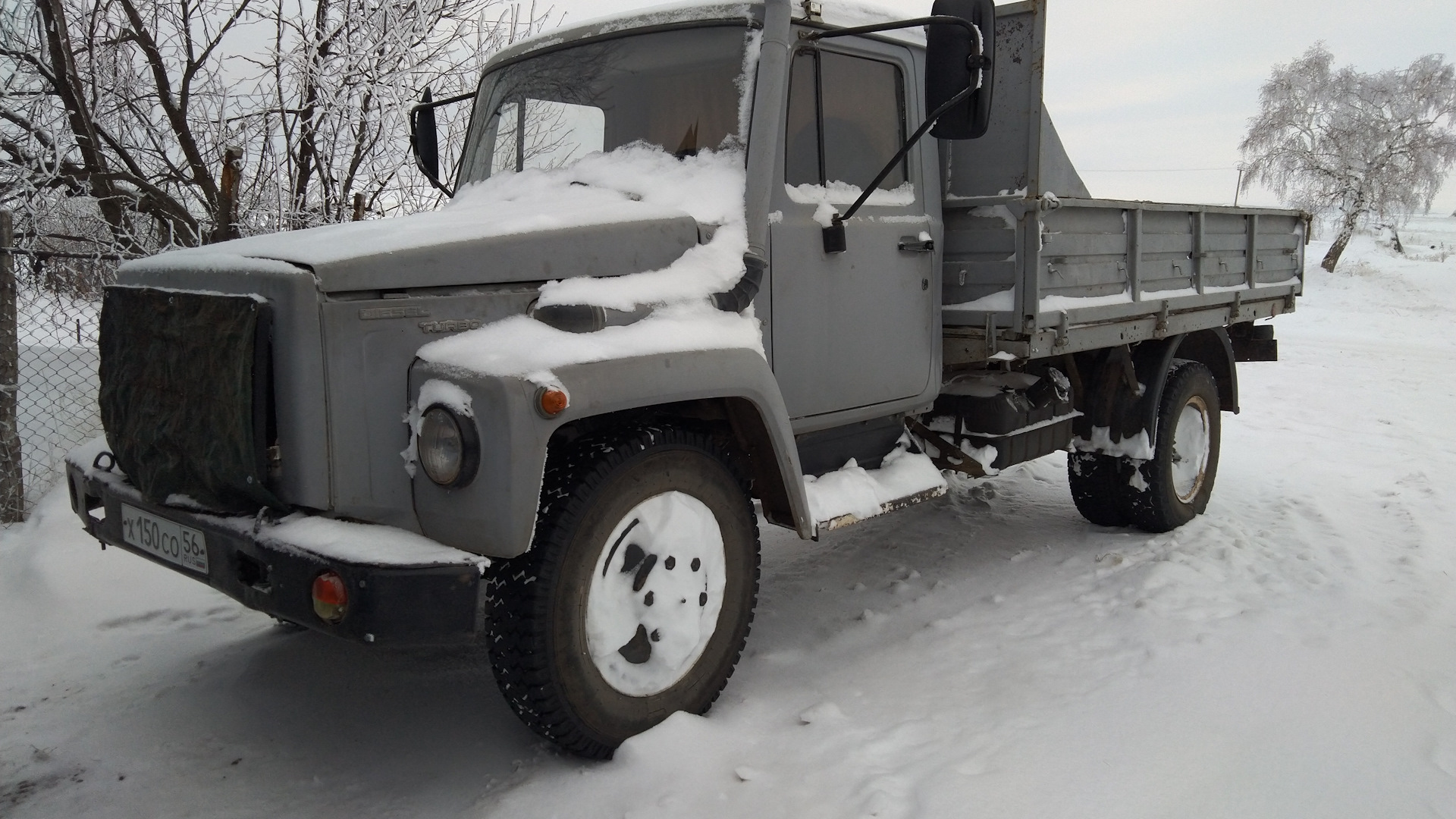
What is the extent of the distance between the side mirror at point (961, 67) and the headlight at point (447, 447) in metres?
1.81

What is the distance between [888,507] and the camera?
3676 millimetres

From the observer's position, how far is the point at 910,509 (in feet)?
18.9

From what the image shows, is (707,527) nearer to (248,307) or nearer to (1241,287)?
(248,307)

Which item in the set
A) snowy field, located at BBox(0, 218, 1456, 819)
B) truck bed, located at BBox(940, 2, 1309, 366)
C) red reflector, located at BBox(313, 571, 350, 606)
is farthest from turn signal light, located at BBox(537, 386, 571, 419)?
truck bed, located at BBox(940, 2, 1309, 366)

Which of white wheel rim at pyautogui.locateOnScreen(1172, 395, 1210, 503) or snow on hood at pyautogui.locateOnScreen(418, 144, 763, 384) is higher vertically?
snow on hood at pyautogui.locateOnScreen(418, 144, 763, 384)

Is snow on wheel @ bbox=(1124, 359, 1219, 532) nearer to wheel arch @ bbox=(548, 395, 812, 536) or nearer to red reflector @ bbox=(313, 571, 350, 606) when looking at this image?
wheel arch @ bbox=(548, 395, 812, 536)

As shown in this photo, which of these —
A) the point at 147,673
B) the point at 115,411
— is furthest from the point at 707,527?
the point at 147,673

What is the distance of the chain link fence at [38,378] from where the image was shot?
15.4ft

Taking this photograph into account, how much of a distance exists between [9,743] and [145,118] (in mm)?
4894

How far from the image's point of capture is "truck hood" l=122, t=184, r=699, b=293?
255cm

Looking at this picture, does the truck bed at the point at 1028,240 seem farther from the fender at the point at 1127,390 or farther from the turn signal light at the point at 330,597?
the turn signal light at the point at 330,597

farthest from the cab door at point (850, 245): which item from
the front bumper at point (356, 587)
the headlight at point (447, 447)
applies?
the front bumper at point (356, 587)

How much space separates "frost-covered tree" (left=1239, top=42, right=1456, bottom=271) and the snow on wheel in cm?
2637

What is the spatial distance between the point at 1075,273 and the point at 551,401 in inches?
105
